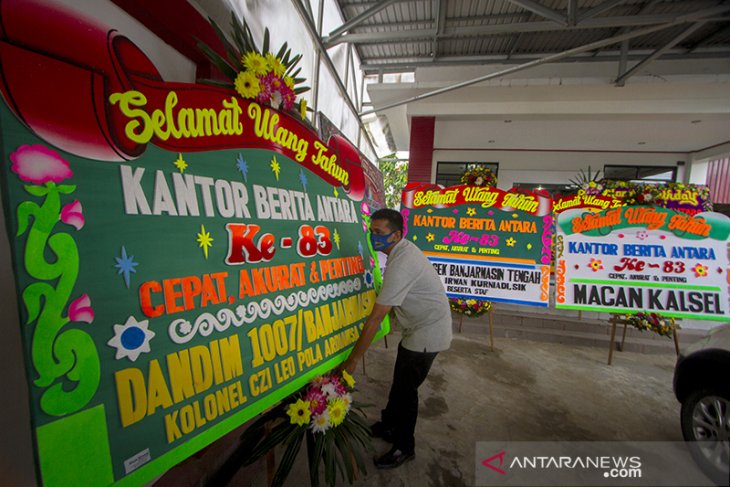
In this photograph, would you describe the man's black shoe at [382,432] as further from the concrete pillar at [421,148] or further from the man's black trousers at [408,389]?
the concrete pillar at [421,148]

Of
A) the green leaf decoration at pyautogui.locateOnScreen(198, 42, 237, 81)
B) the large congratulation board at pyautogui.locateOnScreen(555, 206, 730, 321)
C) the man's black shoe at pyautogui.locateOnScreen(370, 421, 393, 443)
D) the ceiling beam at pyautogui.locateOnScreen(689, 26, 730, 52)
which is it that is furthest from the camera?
the ceiling beam at pyautogui.locateOnScreen(689, 26, 730, 52)

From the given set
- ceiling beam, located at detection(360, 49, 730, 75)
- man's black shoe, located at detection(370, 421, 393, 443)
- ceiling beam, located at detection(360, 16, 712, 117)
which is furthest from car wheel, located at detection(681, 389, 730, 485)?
ceiling beam, located at detection(360, 49, 730, 75)

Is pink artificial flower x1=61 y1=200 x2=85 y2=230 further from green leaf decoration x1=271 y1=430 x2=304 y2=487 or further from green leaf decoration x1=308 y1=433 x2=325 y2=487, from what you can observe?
green leaf decoration x1=308 y1=433 x2=325 y2=487

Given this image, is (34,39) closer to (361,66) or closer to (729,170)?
(361,66)

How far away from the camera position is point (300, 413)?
53.9 inches

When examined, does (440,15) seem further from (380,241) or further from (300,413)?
(300,413)

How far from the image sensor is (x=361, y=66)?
6.90 m

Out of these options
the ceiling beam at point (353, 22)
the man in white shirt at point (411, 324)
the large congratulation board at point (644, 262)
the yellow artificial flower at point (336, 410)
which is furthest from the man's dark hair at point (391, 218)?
the ceiling beam at point (353, 22)

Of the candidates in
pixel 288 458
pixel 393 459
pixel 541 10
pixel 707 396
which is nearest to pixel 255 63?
pixel 288 458

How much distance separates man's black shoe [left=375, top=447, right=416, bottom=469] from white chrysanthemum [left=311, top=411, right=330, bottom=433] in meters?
0.85

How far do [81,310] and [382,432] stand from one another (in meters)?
2.18

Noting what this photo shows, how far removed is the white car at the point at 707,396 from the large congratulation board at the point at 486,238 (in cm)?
171

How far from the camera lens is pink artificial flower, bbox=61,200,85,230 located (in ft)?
2.30

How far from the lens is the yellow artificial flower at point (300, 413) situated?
1.36 meters
